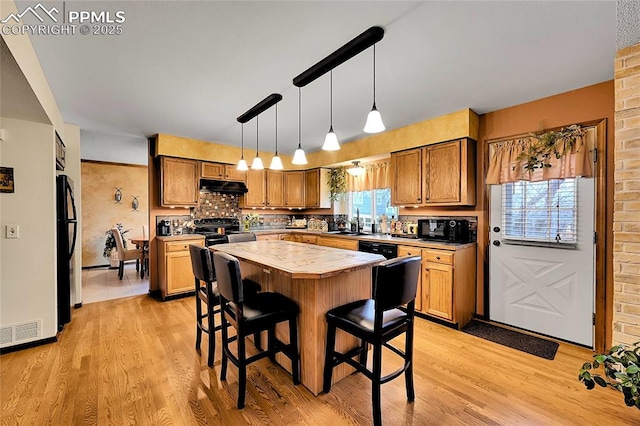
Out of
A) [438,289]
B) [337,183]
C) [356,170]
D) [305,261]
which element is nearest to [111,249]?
[337,183]

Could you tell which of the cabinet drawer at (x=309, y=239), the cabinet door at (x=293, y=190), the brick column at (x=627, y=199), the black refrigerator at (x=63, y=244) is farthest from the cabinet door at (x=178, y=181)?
the brick column at (x=627, y=199)

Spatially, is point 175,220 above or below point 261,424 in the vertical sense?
above

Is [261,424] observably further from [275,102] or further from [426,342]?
[275,102]

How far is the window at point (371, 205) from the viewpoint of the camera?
474 cm

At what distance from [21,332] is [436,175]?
4.68 meters

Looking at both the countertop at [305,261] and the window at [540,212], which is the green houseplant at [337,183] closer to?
the window at [540,212]

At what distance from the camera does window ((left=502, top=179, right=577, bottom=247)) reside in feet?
9.34

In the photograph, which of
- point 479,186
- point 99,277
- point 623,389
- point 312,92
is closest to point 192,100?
point 312,92

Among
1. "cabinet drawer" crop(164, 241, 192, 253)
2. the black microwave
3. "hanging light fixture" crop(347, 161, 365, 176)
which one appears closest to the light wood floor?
the black microwave

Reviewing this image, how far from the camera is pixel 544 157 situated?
296cm

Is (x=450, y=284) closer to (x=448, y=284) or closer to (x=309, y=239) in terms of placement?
(x=448, y=284)

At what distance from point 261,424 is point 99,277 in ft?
18.4

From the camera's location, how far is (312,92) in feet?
9.37

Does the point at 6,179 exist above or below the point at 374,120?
below
